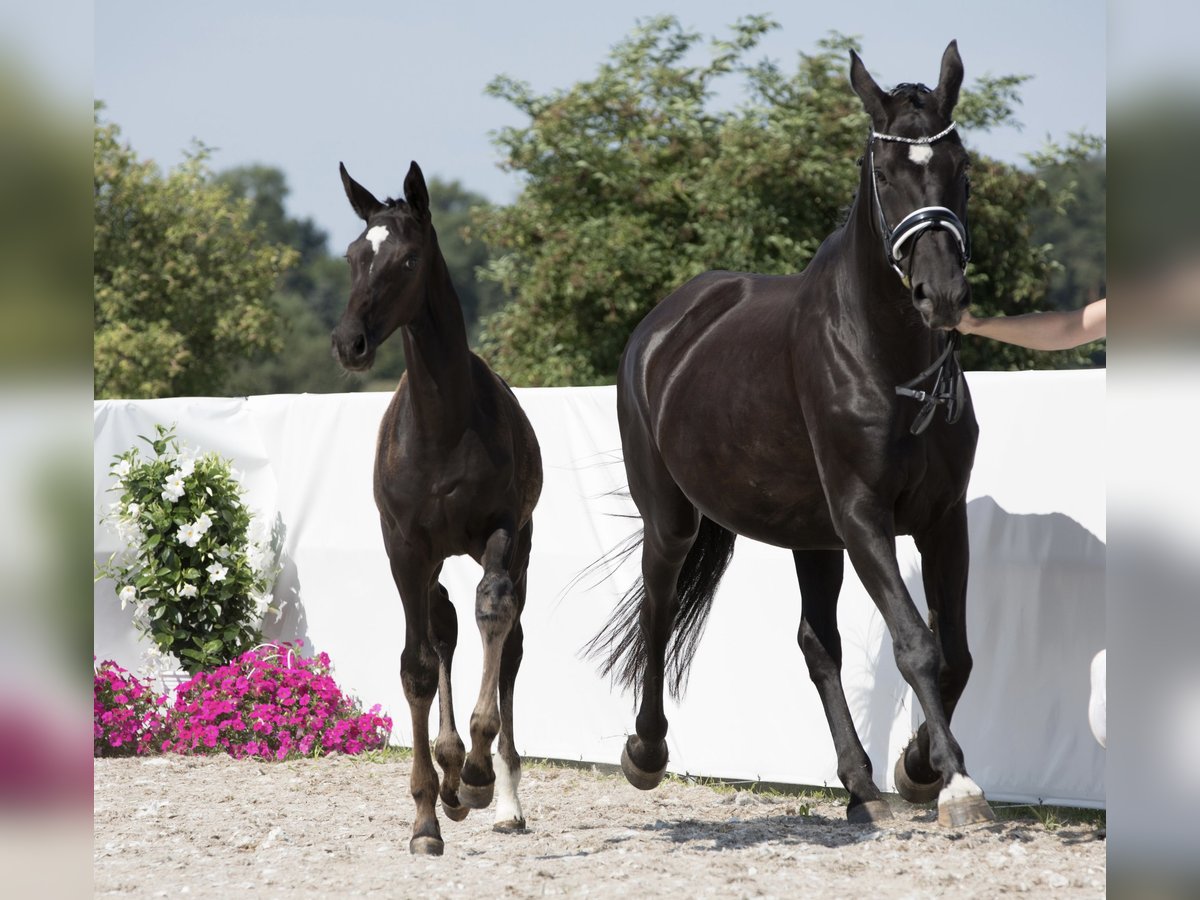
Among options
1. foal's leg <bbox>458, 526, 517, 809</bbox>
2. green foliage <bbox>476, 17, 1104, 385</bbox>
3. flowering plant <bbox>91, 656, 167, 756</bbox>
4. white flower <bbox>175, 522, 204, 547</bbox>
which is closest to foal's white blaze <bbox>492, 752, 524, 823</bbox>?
foal's leg <bbox>458, 526, 517, 809</bbox>

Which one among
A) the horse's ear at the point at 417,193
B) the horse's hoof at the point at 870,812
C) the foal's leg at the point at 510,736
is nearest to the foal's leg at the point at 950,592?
the horse's hoof at the point at 870,812

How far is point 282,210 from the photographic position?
10056cm

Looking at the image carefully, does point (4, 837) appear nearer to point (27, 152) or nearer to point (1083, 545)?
point (27, 152)

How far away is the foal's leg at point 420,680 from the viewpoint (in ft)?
16.4

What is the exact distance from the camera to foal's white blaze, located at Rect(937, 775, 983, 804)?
12.3 ft

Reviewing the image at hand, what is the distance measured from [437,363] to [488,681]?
1.23 m

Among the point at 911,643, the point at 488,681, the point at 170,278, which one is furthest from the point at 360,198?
the point at 170,278

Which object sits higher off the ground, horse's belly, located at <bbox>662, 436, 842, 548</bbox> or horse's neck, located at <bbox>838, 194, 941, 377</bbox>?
horse's neck, located at <bbox>838, 194, 941, 377</bbox>

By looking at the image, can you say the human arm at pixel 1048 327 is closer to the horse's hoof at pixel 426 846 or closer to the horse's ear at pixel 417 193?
the horse's ear at pixel 417 193

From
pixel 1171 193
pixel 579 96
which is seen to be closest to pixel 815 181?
pixel 579 96

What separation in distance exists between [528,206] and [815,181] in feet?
14.1

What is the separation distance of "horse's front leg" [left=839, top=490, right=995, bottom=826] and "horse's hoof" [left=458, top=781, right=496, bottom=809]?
5.27 ft

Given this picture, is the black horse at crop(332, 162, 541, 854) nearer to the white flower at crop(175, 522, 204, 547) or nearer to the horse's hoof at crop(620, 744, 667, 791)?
the horse's hoof at crop(620, 744, 667, 791)

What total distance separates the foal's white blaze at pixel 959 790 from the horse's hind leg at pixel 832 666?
1368 mm
